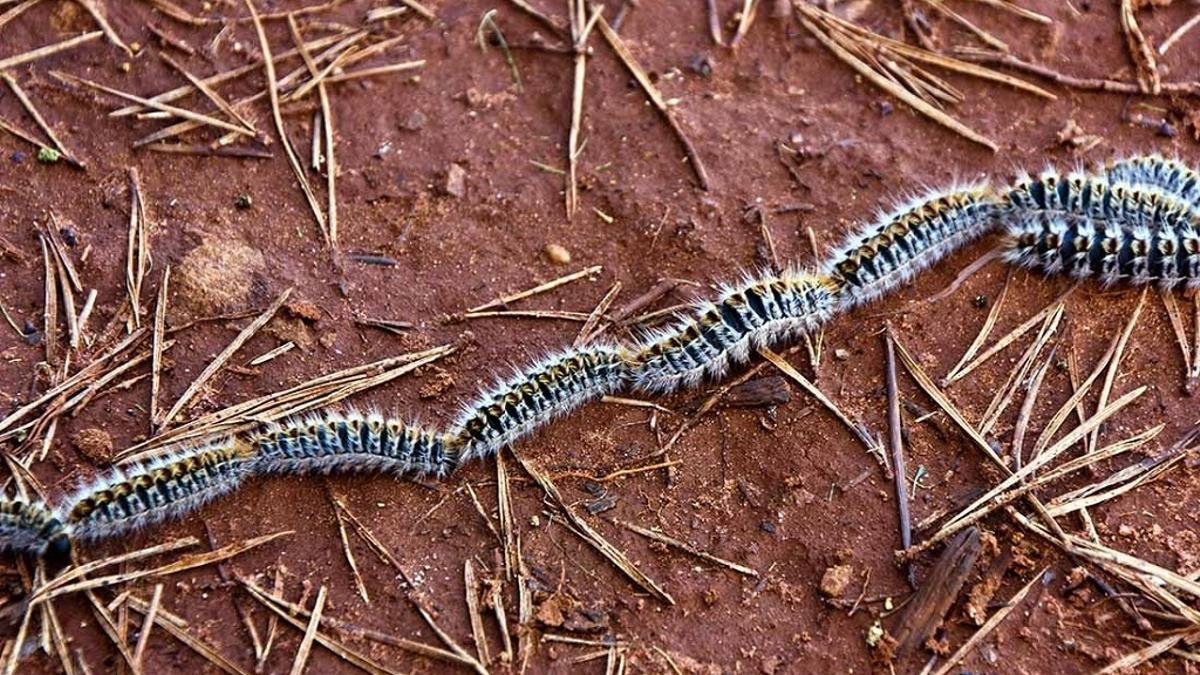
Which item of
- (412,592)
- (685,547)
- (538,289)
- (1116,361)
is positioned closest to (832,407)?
(685,547)

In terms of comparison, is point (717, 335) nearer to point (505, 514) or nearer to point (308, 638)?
point (505, 514)

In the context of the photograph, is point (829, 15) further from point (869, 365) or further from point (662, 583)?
point (662, 583)

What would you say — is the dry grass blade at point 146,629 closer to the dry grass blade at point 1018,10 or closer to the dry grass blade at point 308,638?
the dry grass blade at point 308,638

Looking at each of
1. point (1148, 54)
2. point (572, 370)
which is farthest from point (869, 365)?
point (1148, 54)

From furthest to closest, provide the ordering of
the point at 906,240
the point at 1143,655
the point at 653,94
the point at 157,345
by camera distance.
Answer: the point at 653,94 < the point at 906,240 < the point at 157,345 < the point at 1143,655

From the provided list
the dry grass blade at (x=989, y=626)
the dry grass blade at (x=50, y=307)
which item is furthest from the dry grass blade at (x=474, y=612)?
the dry grass blade at (x=50, y=307)

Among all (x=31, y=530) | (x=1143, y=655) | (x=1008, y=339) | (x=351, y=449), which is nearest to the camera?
(x=1143, y=655)

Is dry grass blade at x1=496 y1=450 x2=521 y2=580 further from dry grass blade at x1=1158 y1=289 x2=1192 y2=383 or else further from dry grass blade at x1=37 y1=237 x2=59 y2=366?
dry grass blade at x1=1158 y1=289 x2=1192 y2=383
